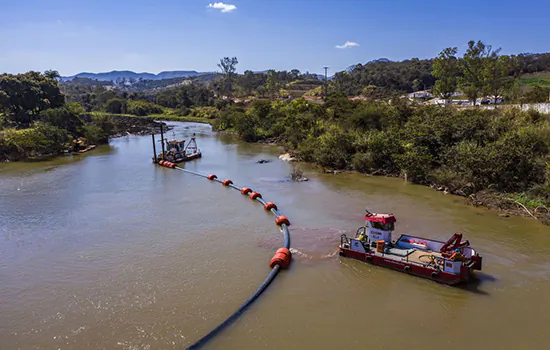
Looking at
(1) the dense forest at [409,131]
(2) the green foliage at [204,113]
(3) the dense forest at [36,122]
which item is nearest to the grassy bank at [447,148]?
(1) the dense forest at [409,131]

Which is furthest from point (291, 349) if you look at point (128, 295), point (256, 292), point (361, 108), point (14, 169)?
point (14, 169)

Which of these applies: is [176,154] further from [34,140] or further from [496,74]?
[496,74]

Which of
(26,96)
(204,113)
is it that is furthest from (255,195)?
(204,113)

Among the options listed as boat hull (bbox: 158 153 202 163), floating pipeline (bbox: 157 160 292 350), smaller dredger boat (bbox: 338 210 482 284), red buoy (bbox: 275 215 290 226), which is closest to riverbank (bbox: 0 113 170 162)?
boat hull (bbox: 158 153 202 163)

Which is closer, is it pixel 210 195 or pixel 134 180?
pixel 210 195

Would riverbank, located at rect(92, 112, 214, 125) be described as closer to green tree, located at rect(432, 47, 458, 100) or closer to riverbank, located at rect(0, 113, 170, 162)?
riverbank, located at rect(0, 113, 170, 162)

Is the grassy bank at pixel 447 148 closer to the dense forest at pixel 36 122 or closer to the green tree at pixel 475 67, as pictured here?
the green tree at pixel 475 67

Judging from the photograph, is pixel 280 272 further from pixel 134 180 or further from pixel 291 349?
pixel 134 180
